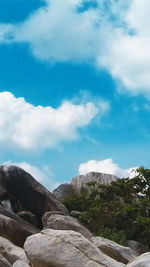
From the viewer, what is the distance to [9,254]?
14.0 m

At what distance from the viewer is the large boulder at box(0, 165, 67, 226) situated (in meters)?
24.6

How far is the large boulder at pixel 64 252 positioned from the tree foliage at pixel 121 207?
12.6 metres

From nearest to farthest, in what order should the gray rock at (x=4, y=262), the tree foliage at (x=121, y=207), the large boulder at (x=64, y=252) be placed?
the large boulder at (x=64, y=252)
the gray rock at (x=4, y=262)
the tree foliage at (x=121, y=207)

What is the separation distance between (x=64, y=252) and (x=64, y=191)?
71.0 feet

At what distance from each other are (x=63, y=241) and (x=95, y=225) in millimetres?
14905

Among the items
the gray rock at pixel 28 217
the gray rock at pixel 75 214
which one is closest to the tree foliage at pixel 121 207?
the gray rock at pixel 75 214

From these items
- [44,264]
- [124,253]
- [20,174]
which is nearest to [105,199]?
[20,174]

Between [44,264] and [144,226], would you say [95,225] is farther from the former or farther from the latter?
[44,264]

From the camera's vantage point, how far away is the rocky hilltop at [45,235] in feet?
33.9

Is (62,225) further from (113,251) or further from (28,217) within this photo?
(113,251)

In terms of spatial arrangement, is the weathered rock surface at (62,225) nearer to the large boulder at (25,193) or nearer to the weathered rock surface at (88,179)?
the large boulder at (25,193)

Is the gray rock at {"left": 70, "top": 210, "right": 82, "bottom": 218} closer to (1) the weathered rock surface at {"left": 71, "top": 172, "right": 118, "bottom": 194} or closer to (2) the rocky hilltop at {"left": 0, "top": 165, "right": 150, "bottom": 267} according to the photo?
(2) the rocky hilltop at {"left": 0, "top": 165, "right": 150, "bottom": 267}

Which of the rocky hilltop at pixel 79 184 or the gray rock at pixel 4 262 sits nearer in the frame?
the gray rock at pixel 4 262

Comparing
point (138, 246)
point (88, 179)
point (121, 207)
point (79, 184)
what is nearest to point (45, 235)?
point (138, 246)
